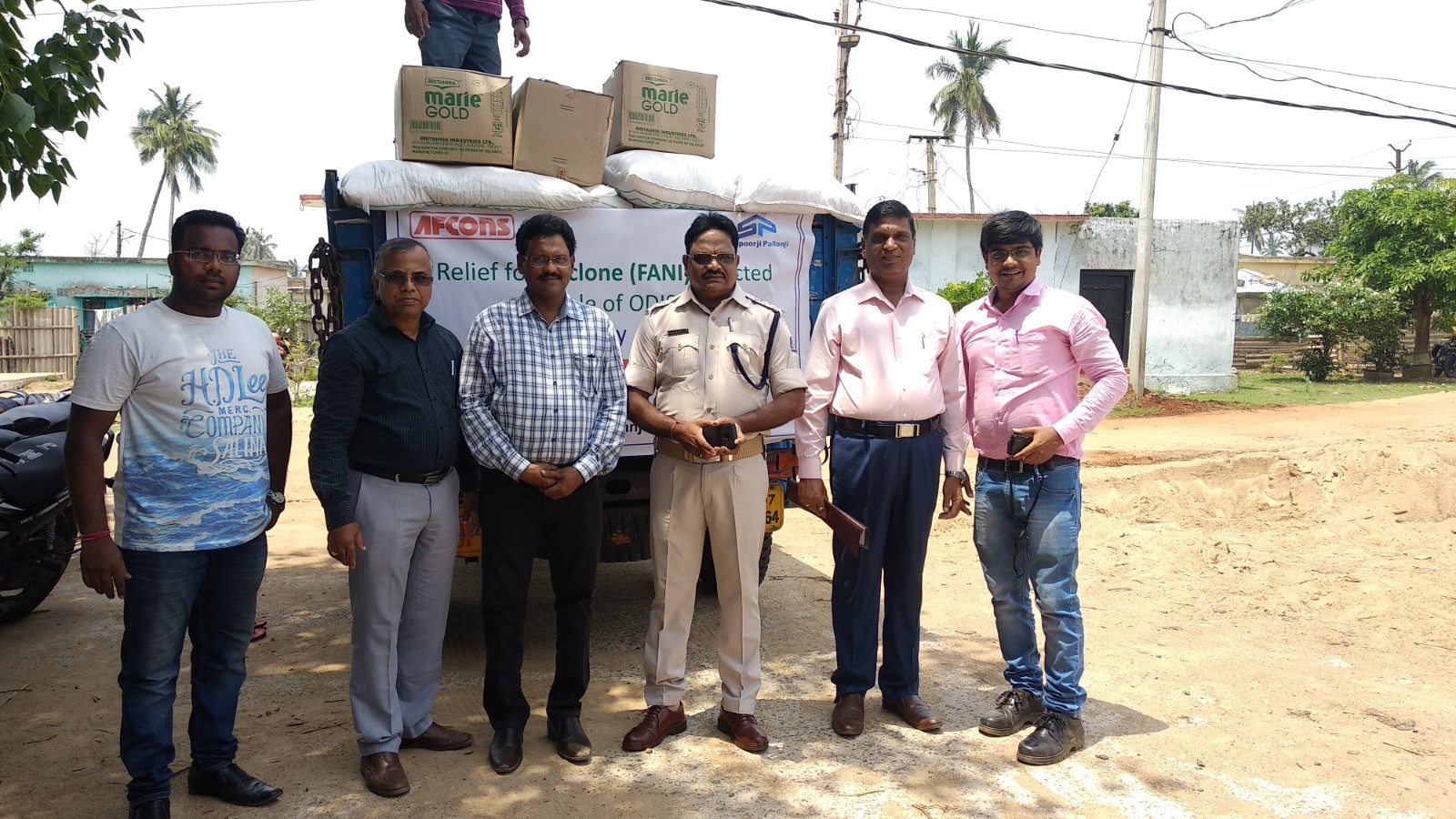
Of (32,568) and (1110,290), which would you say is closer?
(32,568)

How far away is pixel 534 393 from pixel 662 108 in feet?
6.78

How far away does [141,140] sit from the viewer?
4209 centimetres

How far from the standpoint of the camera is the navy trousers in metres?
3.47

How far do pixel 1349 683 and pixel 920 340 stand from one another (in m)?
2.49

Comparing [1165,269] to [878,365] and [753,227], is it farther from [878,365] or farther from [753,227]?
[878,365]

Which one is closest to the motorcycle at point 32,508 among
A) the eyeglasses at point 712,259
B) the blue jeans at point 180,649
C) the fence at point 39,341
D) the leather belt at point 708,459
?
the blue jeans at point 180,649

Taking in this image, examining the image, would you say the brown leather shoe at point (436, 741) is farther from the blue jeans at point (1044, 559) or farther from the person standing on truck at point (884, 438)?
the blue jeans at point (1044, 559)

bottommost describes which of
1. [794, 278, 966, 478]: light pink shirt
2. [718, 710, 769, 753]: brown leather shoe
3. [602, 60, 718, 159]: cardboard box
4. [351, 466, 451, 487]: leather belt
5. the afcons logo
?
[718, 710, 769, 753]: brown leather shoe

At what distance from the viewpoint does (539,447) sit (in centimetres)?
314

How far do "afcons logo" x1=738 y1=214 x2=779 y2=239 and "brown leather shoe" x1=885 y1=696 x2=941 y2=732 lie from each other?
86.1 inches

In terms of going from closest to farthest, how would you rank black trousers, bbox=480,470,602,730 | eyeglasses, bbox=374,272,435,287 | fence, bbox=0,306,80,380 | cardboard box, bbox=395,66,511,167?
eyeglasses, bbox=374,272,435,287, black trousers, bbox=480,470,602,730, cardboard box, bbox=395,66,511,167, fence, bbox=0,306,80,380

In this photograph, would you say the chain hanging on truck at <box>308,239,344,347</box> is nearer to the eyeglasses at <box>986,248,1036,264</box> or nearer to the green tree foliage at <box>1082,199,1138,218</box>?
the eyeglasses at <box>986,248,1036,264</box>

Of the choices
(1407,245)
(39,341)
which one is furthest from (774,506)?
(39,341)

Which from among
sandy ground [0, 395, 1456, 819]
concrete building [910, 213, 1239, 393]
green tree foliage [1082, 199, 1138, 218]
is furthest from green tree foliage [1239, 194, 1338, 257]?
sandy ground [0, 395, 1456, 819]
